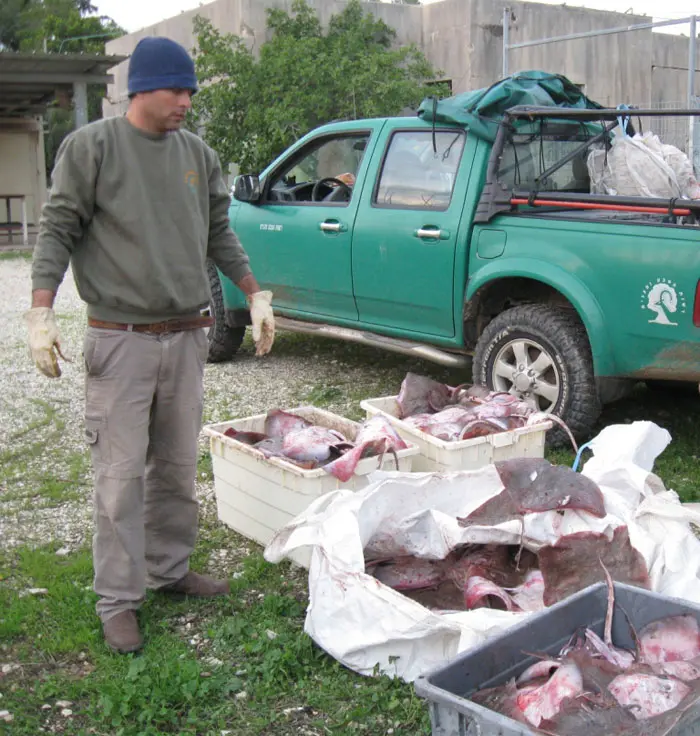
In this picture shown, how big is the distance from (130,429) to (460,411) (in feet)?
6.70

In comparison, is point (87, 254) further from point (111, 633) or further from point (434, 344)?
point (434, 344)

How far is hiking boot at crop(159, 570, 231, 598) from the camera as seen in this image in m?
3.96

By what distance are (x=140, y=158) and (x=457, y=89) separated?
1581 centimetres

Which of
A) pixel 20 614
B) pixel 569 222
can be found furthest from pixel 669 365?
pixel 20 614

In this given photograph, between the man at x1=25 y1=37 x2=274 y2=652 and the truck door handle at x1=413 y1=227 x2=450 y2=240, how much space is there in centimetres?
259

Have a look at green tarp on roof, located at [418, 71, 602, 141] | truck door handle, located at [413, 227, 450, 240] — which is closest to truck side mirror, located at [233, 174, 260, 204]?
green tarp on roof, located at [418, 71, 602, 141]

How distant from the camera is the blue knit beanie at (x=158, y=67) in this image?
3.39m

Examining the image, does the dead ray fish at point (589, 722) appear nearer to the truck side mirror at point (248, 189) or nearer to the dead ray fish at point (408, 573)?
the dead ray fish at point (408, 573)

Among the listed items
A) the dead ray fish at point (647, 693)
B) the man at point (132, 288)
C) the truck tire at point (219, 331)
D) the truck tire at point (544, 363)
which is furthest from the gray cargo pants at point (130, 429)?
the truck tire at point (219, 331)

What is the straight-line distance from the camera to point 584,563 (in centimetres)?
343

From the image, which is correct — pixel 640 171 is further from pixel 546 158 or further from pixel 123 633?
pixel 123 633

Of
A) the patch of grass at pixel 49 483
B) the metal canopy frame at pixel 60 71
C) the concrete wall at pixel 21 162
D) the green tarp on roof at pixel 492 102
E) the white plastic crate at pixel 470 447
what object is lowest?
the patch of grass at pixel 49 483

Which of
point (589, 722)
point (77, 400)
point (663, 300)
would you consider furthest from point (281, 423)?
point (77, 400)

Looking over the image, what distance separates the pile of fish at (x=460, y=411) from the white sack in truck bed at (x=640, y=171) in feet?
5.76
